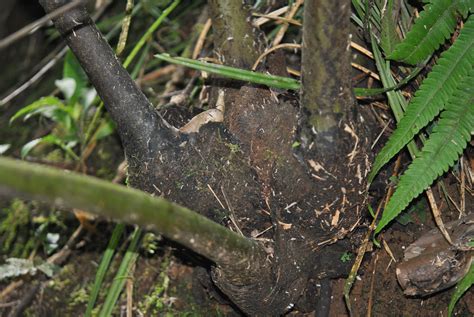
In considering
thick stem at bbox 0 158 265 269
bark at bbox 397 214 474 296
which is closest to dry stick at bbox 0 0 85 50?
thick stem at bbox 0 158 265 269

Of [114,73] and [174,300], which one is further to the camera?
[174,300]

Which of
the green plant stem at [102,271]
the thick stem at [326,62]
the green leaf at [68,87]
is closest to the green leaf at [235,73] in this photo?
the thick stem at [326,62]

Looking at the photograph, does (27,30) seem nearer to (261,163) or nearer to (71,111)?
(261,163)

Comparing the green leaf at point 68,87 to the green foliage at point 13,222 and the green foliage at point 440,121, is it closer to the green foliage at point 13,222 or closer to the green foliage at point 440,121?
the green foliage at point 13,222

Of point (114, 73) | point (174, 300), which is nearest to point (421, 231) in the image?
point (174, 300)

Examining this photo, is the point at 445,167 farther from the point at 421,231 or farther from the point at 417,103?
the point at 421,231

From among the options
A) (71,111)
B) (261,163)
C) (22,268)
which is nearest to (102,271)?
(22,268)

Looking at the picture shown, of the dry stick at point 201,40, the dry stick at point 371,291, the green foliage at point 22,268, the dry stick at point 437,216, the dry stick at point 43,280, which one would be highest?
the dry stick at point 201,40
